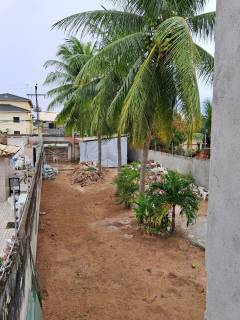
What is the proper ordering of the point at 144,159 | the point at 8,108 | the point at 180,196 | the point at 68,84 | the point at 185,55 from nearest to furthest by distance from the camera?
the point at 185,55, the point at 180,196, the point at 144,159, the point at 68,84, the point at 8,108

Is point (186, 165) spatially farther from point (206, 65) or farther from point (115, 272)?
point (115, 272)

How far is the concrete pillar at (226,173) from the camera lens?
3.92 ft

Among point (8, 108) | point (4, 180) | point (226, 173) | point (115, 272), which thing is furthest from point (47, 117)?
point (226, 173)

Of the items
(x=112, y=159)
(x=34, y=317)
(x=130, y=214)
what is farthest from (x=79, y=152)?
(x=34, y=317)

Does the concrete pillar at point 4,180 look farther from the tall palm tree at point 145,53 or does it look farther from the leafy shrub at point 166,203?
the leafy shrub at point 166,203

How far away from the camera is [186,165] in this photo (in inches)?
635

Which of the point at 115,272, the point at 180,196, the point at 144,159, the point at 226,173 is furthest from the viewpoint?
the point at 144,159

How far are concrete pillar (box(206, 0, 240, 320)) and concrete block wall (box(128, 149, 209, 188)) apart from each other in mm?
12298

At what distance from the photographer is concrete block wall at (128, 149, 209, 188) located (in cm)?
1400

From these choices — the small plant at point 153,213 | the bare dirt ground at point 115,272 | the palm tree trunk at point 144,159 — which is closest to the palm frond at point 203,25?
the palm tree trunk at point 144,159

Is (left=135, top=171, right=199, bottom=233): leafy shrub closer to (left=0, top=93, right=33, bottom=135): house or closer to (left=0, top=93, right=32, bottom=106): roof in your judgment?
(left=0, top=93, right=33, bottom=135): house

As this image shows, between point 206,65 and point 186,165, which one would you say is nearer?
point 206,65

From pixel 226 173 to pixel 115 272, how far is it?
20.0ft

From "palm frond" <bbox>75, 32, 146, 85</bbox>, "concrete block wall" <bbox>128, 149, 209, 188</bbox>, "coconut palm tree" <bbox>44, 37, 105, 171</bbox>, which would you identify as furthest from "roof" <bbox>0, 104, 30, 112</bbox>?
"palm frond" <bbox>75, 32, 146, 85</bbox>
